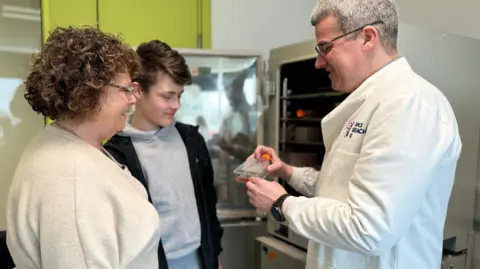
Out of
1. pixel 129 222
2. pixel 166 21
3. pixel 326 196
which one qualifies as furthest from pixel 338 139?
pixel 166 21

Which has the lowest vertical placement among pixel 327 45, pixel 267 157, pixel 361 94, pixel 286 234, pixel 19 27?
pixel 286 234

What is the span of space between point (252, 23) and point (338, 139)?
1.46 meters

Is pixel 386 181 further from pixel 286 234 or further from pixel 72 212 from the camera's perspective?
pixel 286 234

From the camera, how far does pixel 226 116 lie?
6.98ft

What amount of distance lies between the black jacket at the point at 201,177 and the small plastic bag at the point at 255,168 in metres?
0.15

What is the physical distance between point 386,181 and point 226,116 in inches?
52.3

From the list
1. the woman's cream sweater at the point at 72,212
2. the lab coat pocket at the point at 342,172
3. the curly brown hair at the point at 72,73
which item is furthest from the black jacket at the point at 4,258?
the lab coat pocket at the point at 342,172

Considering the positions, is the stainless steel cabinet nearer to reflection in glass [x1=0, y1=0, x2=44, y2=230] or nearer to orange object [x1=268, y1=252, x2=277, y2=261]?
orange object [x1=268, y1=252, x2=277, y2=261]

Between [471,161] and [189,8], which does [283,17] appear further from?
[471,161]

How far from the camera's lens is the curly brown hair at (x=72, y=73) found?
0.82 meters

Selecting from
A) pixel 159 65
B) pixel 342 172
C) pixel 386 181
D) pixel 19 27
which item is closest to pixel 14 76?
pixel 19 27

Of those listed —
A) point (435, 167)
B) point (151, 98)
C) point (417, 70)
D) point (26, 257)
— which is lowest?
point (26, 257)

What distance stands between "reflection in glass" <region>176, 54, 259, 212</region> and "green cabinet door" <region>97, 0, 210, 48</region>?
0.31 m

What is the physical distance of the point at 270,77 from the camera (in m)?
1.78
